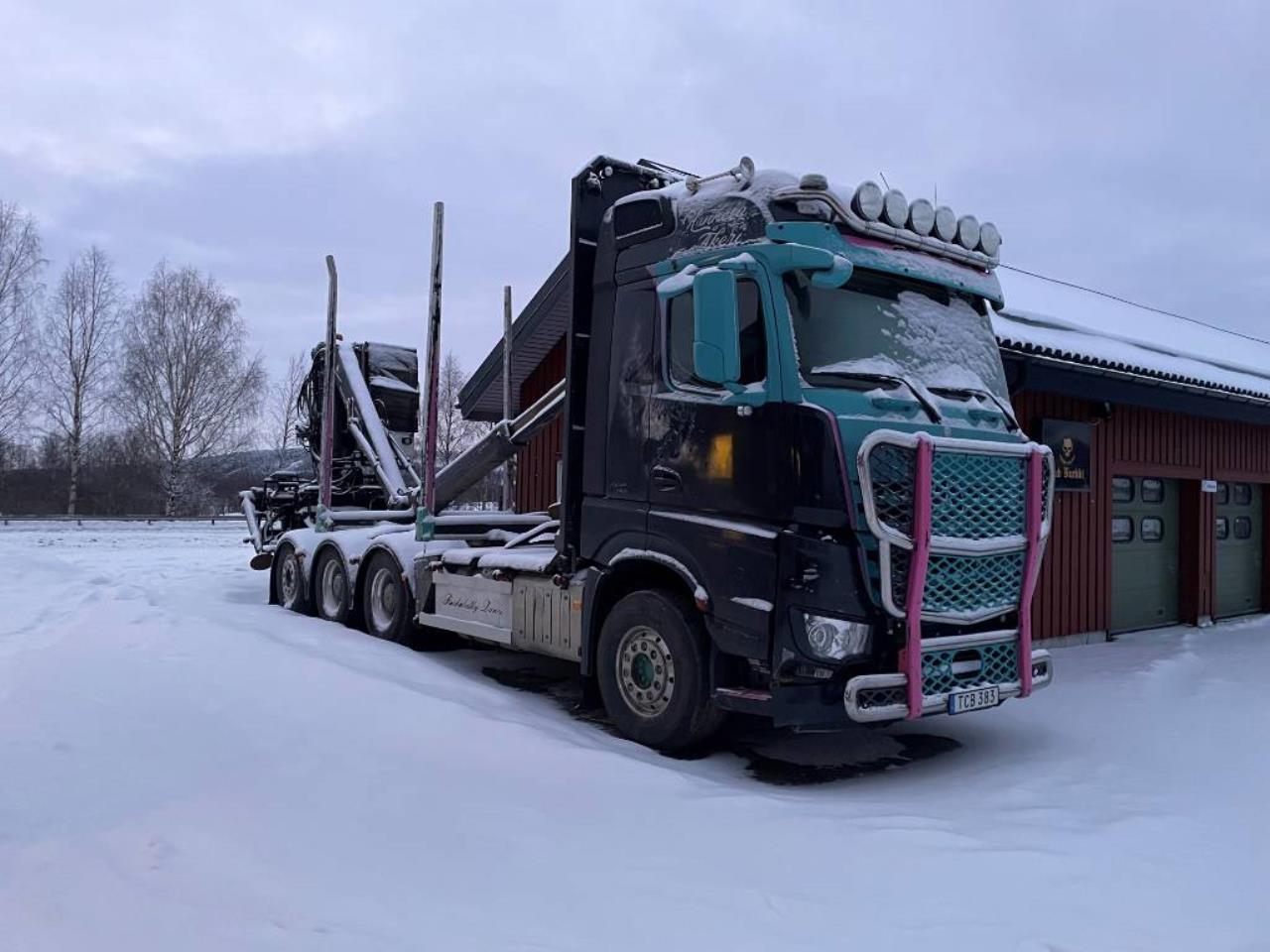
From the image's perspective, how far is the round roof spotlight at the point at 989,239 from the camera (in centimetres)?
616

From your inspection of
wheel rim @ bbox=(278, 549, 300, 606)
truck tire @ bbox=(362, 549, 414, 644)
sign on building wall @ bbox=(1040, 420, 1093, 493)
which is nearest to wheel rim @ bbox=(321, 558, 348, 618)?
truck tire @ bbox=(362, 549, 414, 644)

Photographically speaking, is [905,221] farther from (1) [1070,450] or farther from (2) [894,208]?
(1) [1070,450]

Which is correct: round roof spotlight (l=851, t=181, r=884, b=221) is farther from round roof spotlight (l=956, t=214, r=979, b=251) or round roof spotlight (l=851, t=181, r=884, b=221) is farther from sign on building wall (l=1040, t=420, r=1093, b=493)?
sign on building wall (l=1040, t=420, r=1093, b=493)

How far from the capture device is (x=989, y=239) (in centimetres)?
620

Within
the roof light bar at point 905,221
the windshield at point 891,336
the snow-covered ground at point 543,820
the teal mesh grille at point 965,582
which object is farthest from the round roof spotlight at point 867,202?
the snow-covered ground at point 543,820

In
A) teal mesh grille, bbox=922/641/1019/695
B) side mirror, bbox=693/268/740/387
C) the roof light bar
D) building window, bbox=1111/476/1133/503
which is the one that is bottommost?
teal mesh grille, bbox=922/641/1019/695

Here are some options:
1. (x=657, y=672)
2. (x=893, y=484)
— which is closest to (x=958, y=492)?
(x=893, y=484)

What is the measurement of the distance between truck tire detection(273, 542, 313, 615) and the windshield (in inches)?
293

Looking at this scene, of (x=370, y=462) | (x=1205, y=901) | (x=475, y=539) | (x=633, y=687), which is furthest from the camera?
(x=370, y=462)

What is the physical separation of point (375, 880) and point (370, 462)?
9.42 metres

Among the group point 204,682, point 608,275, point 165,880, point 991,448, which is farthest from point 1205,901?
point 204,682

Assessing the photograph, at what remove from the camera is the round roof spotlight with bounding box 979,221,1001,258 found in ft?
20.2

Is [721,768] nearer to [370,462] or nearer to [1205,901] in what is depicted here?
[1205,901]

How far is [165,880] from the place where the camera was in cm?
304
